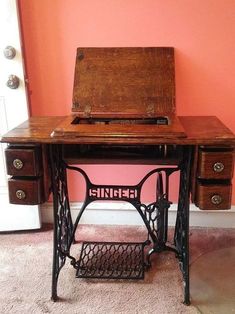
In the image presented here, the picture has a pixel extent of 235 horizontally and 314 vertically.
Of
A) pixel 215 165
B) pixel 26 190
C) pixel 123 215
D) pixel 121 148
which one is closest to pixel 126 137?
pixel 121 148

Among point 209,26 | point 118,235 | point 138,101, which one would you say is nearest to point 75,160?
point 138,101

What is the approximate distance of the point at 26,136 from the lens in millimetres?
1200

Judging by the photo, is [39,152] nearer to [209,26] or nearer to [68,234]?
[68,234]

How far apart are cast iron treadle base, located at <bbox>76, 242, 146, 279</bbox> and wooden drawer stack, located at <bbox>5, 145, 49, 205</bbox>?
0.51 m

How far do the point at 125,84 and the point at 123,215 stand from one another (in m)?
0.86

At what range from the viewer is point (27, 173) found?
49.3 inches

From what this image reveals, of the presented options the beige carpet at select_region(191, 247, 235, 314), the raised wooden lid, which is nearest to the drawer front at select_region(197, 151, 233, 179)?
the raised wooden lid

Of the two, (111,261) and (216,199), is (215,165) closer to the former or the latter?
(216,199)


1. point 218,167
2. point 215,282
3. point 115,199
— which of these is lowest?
point 215,282

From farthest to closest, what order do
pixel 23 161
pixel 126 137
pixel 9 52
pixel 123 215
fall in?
pixel 123 215, pixel 9 52, pixel 23 161, pixel 126 137

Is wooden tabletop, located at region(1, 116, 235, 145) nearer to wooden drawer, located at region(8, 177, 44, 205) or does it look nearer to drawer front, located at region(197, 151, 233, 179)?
drawer front, located at region(197, 151, 233, 179)

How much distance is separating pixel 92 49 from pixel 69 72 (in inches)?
7.8

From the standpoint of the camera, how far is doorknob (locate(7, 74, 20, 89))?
5.41ft

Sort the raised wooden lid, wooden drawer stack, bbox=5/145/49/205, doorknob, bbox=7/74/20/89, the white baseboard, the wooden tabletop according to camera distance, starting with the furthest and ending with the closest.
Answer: the white baseboard → doorknob, bbox=7/74/20/89 → the raised wooden lid → wooden drawer stack, bbox=5/145/49/205 → the wooden tabletop
